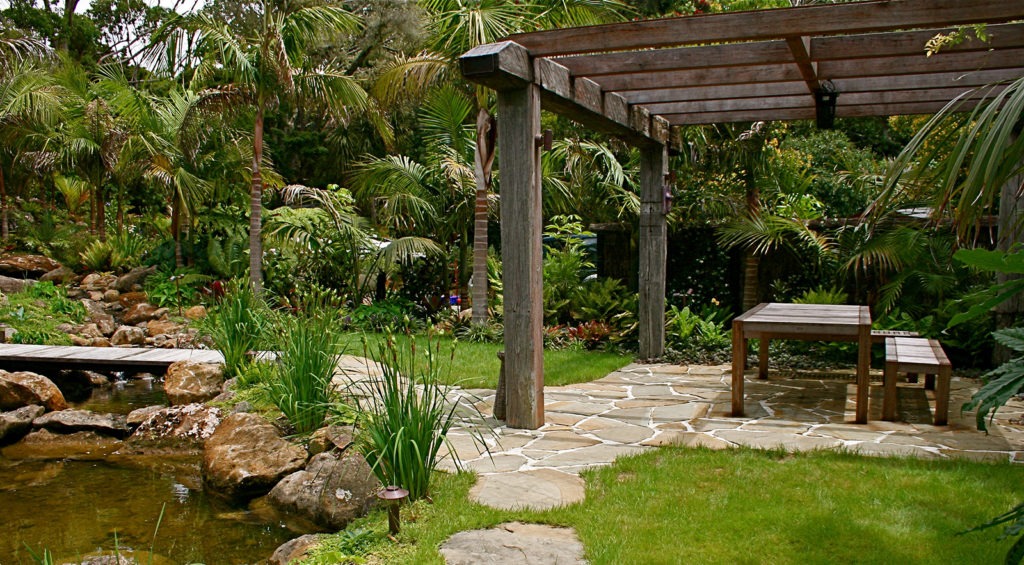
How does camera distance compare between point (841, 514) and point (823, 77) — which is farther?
point (823, 77)

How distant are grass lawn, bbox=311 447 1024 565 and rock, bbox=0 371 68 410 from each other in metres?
5.03

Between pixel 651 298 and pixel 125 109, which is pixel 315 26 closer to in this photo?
pixel 125 109

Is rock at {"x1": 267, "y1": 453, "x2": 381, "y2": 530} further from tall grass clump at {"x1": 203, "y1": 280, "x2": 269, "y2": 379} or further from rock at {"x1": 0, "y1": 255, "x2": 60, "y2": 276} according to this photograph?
rock at {"x1": 0, "y1": 255, "x2": 60, "y2": 276}

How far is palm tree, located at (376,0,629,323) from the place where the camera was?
29.6ft

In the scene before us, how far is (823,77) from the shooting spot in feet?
20.5

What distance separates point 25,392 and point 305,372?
3740mm

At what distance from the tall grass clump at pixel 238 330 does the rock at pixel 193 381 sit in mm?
140

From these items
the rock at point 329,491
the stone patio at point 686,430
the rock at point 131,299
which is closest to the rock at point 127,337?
the rock at point 131,299

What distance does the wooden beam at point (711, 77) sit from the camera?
20.9ft

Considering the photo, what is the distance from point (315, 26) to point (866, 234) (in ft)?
25.7

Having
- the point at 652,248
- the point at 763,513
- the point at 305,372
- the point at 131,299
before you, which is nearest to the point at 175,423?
the point at 305,372

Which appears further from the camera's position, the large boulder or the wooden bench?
the large boulder

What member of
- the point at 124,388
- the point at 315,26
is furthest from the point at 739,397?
the point at 315,26

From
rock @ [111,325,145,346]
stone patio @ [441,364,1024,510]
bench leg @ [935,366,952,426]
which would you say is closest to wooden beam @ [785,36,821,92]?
bench leg @ [935,366,952,426]
